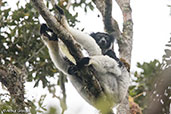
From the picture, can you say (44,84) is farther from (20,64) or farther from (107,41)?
(107,41)

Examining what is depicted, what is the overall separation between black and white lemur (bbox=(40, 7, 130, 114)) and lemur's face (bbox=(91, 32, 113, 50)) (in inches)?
36.3

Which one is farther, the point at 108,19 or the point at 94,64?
the point at 108,19

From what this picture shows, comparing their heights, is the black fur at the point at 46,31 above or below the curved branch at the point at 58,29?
above

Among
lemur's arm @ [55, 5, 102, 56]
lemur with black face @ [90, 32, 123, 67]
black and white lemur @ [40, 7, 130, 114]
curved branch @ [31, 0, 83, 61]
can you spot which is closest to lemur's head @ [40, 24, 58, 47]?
black and white lemur @ [40, 7, 130, 114]

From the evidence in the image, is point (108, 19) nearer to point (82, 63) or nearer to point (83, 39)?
point (83, 39)

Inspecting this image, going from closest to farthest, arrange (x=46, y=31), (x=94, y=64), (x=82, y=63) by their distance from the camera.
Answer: (x=82, y=63)
(x=46, y=31)
(x=94, y=64)

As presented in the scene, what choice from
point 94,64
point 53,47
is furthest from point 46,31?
point 94,64

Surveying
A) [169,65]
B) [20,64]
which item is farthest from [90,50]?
[169,65]

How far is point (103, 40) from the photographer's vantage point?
18.8 ft

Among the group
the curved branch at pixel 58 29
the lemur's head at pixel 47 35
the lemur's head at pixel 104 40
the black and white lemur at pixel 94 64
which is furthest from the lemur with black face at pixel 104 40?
the curved branch at pixel 58 29

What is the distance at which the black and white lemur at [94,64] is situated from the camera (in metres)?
4.17

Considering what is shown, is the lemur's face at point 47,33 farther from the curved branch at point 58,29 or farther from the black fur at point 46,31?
the curved branch at point 58,29

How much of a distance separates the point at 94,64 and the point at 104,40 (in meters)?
1.57

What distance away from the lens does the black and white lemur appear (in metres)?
4.17
